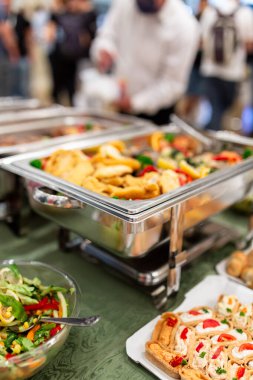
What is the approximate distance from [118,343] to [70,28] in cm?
410

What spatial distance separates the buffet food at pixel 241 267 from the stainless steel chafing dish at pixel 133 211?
0.65ft

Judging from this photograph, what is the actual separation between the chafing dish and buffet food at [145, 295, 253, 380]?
2.83ft

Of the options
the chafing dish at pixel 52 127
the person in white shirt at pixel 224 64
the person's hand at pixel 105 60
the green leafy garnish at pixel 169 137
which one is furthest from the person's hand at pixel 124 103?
the green leafy garnish at pixel 169 137

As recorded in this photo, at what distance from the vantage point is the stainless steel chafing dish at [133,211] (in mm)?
1101

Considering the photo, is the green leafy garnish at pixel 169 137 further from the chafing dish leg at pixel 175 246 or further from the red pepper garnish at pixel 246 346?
the red pepper garnish at pixel 246 346

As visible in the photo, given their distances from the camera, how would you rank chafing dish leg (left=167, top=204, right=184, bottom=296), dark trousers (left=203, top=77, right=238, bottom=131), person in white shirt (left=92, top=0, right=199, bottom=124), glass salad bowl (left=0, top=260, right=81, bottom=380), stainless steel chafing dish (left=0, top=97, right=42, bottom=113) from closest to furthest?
glass salad bowl (left=0, top=260, right=81, bottom=380) < chafing dish leg (left=167, top=204, right=184, bottom=296) < stainless steel chafing dish (left=0, top=97, right=42, bottom=113) < person in white shirt (left=92, top=0, right=199, bottom=124) < dark trousers (left=203, top=77, right=238, bottom=131)

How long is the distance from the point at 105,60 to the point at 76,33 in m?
1.87

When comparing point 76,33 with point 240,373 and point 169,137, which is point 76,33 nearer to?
point 169,137

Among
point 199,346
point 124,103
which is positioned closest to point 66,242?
Answer: point 199,346

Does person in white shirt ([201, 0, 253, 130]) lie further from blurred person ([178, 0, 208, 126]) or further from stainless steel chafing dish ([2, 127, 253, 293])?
stainless steel chafing dish ([2, 127, 253, 293])

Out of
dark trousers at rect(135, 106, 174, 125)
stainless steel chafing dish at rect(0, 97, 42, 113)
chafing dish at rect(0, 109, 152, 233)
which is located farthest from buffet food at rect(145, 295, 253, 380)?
dark trousers at rect(135, 106, 174, 125)

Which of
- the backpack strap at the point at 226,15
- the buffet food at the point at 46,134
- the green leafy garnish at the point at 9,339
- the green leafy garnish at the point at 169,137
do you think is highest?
the backpack strap at the point at 226,15

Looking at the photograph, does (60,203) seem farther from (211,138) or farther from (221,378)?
(211,138)

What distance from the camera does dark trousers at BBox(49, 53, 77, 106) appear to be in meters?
5.02
